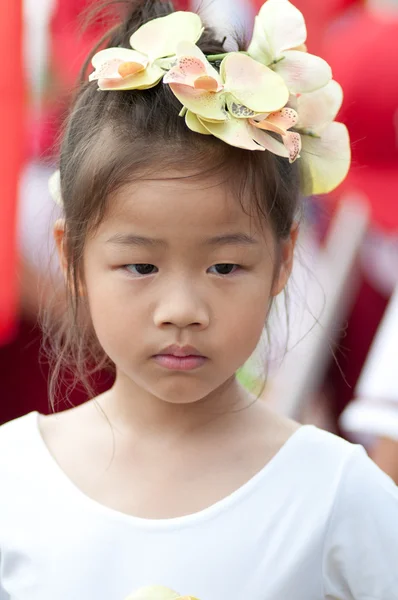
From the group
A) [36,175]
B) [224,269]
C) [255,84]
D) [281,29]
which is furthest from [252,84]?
[36,175]

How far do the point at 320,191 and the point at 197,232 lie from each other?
27 cm

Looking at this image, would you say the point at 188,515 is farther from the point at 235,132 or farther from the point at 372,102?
the point at 372,102

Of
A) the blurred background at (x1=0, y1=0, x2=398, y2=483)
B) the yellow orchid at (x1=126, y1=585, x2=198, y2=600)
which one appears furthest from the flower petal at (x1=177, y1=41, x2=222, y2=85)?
the blurred background at (x1=0, y1=0, x2=398, y2=483)

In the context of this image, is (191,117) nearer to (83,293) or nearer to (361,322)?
Answer: (83,293)

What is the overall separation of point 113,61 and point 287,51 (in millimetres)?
210

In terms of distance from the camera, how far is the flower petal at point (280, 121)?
1172 mm

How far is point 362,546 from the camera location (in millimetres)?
1185

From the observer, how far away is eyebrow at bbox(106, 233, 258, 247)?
1134 millimetres

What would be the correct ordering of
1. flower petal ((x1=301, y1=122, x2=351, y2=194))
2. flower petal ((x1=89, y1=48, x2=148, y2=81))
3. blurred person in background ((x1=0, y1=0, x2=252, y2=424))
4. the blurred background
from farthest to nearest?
blurred person in background ((x1=0, y1=0, x2=252, y2=424)), the blurred background, flower petal ((x1=301, y1=122, x2=351, y2=194)), flower petal ((x1=89, y1=48, x2=148, y2=81))

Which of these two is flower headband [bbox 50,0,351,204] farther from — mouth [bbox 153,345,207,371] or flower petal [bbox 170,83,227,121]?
mouth [bbox 153,345,207,371]

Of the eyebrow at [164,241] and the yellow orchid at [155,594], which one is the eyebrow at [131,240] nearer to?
the eyebrow at [164,241]

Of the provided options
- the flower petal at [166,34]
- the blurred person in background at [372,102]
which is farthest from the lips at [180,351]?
the blurred person in background at [372,102]

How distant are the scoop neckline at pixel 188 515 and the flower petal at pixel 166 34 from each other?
0.49m

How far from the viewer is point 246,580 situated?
1.19 metres
